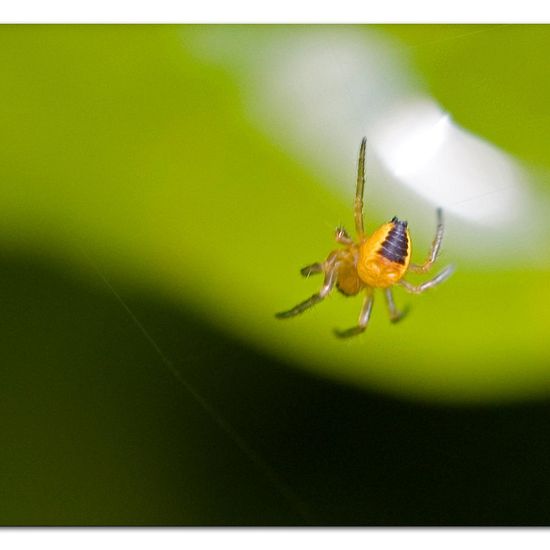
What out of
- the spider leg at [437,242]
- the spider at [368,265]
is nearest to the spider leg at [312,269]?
the spider at [368,265]

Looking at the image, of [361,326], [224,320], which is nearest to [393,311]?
[361,326]

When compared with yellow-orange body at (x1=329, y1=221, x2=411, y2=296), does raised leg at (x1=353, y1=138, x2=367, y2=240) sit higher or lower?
higher

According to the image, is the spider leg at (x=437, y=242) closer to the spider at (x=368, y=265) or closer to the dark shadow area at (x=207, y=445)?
the spider at (x=368, y=265)

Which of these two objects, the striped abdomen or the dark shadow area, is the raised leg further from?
the dark shadow area

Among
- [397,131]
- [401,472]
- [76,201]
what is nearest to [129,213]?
[76,201]

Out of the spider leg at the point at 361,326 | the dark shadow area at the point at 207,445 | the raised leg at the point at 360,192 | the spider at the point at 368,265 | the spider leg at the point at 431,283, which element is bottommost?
the dark shadow area at the point at 207,445

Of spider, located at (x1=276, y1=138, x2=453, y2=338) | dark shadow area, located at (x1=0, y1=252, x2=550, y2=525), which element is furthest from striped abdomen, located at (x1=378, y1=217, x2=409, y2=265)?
dark shadow area, located at (x1=0, y1=252, x2=550, y2=525)

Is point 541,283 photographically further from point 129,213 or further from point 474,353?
point 129,213
